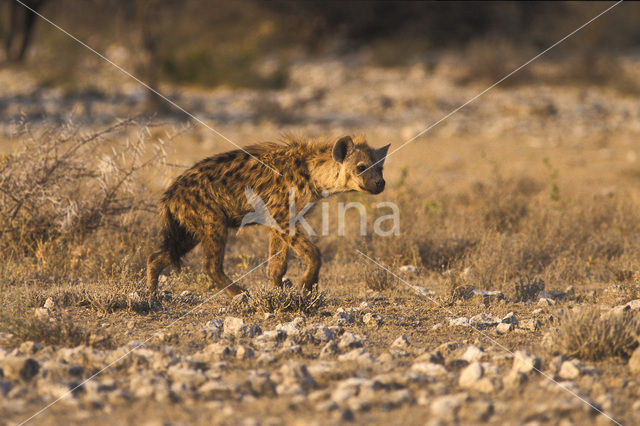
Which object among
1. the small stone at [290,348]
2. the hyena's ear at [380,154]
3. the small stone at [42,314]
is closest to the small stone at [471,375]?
the small stone at [290,348]

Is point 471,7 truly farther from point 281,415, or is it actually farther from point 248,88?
point 281,415

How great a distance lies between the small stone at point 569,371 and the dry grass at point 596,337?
0.94ft

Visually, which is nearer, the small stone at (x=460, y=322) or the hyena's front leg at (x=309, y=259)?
the small stone at (x=460, y=322)

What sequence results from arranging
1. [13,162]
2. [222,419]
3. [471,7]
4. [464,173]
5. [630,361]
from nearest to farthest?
[222,419] → [630,361] → [13,162] → [464,173] → [471,7]

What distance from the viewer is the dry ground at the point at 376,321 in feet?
12.9

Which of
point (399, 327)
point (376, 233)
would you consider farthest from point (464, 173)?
point (399, 327)

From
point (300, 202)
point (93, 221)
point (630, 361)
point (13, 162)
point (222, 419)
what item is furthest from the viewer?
point (93, 221)

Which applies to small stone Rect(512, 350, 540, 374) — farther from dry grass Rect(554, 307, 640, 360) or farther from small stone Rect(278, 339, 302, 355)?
small stone Rect(278, 339, 302, 355)

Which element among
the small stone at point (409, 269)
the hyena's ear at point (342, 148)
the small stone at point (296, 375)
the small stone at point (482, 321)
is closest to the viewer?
the small stone at point (296, 375)

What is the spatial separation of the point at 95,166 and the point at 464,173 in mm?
6494

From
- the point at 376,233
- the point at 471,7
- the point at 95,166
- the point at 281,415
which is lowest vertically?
the point at 281,415

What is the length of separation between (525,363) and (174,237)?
3.11m

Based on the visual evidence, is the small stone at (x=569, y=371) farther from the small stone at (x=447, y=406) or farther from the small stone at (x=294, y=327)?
the small stone at (x=294, y=327)

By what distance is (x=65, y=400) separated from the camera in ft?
12.8
